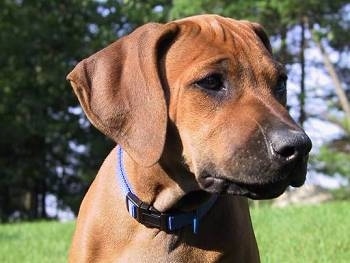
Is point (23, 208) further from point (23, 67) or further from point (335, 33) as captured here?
point (335, 33)

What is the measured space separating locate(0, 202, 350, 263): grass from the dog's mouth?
2923 mm

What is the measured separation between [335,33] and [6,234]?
43.0ft

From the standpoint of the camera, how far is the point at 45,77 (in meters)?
28.4

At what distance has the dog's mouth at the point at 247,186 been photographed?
3.07 meters

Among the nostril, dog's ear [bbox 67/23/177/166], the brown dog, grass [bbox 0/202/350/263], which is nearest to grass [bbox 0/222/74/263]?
grass [bbox 0/202/350/263]

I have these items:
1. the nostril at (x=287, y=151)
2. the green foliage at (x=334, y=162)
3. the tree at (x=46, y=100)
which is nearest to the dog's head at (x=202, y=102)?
the nostril at (x=287, y=151)

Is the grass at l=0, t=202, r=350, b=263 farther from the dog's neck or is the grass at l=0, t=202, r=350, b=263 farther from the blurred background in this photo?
the blurred background

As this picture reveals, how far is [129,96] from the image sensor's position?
10.9 feet

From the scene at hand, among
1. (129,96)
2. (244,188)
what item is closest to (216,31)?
(129,96)

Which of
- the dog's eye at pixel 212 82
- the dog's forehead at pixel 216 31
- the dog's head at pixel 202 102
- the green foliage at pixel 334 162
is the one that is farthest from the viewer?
the green foliage at pixel 334 162

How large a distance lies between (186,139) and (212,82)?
0.26 metres

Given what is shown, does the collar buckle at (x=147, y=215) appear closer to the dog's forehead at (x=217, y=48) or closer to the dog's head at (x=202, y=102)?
the dog's head at (x=202, y=102)

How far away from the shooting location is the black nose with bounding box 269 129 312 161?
2879 millimetres

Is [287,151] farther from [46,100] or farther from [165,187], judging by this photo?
[46,100]
